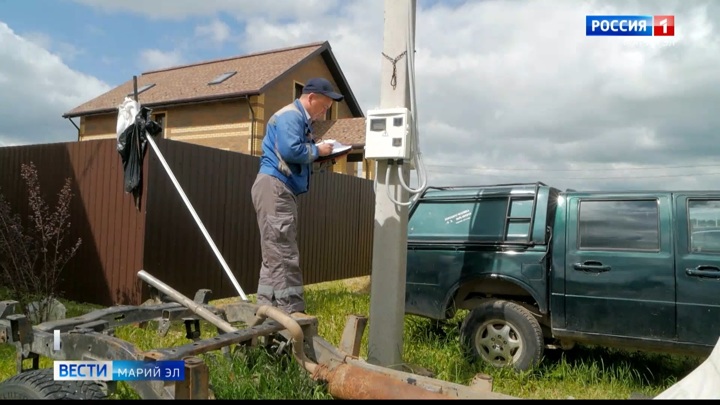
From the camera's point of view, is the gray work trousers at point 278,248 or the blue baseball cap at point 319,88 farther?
the blue baseball cap at point 319,88

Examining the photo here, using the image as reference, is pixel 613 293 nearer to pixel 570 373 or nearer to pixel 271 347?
pixel 570 373

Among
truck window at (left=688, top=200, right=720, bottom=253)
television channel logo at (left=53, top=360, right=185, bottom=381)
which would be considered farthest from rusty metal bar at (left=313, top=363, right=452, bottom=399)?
truck window at (left=688, top=200, right=720, bottom=253)

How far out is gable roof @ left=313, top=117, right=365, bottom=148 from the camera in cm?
1691

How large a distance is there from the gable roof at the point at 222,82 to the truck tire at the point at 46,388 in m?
15.0

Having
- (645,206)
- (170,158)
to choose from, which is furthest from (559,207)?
(170,158)

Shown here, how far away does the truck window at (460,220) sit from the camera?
471 cm

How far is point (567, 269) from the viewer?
4219mm

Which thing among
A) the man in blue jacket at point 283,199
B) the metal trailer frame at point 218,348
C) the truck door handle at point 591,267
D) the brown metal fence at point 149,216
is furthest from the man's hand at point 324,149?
the brown metal fence at point 149,216

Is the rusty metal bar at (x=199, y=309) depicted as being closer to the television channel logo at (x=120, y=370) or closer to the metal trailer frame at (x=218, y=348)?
the metal trailer frame at (x=218, y=348)

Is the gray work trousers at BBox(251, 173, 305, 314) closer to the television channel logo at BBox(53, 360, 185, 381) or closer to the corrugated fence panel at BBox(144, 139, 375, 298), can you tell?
the television channel logo at BBox(53, 360, 185, 381)

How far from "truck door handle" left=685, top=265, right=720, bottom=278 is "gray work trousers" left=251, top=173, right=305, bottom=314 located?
2941 mm

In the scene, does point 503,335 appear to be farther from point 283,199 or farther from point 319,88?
point 319,88

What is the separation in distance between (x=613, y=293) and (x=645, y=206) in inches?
31.1

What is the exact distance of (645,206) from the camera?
4172mm
